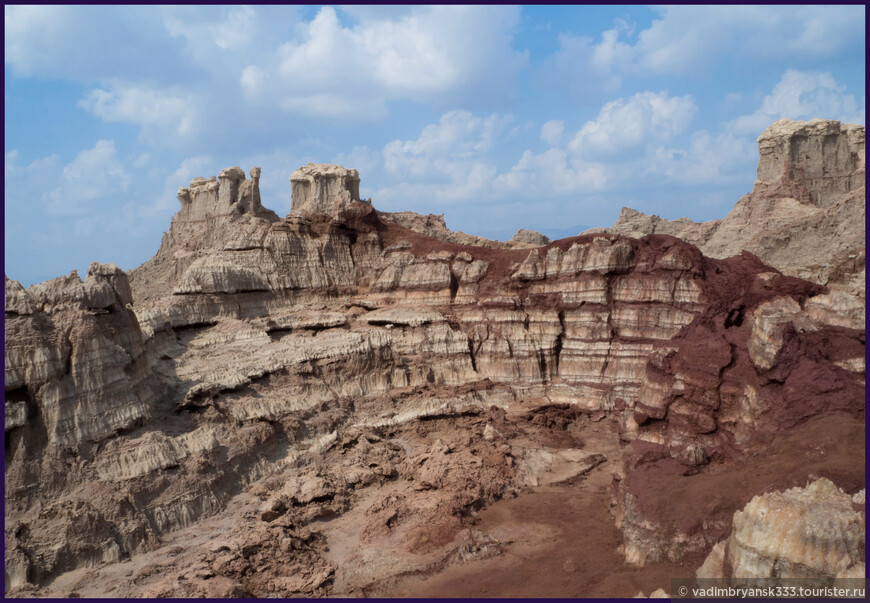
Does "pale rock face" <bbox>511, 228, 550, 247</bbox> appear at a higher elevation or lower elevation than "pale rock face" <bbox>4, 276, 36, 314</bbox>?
higher

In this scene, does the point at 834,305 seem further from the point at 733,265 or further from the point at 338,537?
the point at 338,537

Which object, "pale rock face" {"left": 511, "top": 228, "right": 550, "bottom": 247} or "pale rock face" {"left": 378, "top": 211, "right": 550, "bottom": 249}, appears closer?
"pale rock face" {"left": 378, "top": 211, "right": 550, "bottom": 249}

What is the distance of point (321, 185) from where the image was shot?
52.0 m

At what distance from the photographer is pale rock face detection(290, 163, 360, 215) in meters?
51.7

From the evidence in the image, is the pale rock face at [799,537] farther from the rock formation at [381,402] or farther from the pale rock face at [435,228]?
the pale rock face at [435,228]

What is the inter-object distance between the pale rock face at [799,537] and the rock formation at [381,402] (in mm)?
1736

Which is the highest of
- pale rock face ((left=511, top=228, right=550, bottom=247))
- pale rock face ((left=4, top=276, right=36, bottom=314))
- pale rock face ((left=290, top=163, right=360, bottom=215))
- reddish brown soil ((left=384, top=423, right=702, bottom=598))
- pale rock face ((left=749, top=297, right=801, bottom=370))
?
pale rock face ((left=290, top=163, right=360, bottom=215))

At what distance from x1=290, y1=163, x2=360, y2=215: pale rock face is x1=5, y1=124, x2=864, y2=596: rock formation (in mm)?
13980

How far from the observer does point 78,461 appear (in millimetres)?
18562

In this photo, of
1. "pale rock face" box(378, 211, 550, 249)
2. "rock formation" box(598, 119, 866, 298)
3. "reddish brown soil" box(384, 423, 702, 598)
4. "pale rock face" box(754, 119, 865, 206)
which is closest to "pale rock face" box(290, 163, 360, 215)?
"pale rock face" box(378, 211, 550, 249)

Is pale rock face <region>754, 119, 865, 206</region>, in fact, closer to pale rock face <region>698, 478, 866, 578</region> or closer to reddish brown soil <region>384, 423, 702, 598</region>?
reddish brown soil <region>384, 423, 702, 598</region>

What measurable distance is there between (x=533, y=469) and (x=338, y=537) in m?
8.68

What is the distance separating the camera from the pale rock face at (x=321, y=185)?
170ft

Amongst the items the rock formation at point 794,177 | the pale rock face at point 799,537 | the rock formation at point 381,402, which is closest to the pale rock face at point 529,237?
the rock formation at point 794,177
